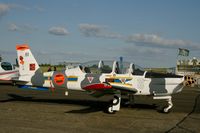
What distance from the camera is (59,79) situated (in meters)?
12.7

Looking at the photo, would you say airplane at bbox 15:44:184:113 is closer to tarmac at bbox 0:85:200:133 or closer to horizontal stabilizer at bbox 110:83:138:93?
horizontal stabilizer at bbox 110:83:138:93

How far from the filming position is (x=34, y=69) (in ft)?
44.3

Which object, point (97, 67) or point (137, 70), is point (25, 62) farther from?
point (137, 70)

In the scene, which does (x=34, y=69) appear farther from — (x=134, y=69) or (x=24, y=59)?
(x=134, y=69)

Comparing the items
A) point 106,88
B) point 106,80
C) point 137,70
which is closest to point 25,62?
point 106,80

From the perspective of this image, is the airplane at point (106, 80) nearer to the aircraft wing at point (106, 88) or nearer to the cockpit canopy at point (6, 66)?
the aircraft wing at point (106, 88)

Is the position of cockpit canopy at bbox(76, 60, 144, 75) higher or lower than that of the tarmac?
higher

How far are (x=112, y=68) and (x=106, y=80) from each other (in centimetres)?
59

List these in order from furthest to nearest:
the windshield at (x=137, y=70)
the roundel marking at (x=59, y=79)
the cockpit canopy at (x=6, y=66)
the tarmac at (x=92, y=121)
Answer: the cockpit canopy at (x=6, y=66), the roundel marking at (x=59, y=79), the windshield at (x=137, y=70), the tarmac at (x=92, y=121)

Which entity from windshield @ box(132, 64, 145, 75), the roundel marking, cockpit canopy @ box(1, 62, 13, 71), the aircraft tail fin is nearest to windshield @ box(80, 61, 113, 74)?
windshield @ box(132, 64, 145, 75)

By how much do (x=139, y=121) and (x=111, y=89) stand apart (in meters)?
1.90

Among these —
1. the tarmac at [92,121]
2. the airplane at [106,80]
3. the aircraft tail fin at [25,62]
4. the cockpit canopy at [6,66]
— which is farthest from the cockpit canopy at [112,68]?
the cockpit canopy at [6,66]

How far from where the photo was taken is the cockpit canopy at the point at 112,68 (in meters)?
11.6

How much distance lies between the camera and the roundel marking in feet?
41.4
